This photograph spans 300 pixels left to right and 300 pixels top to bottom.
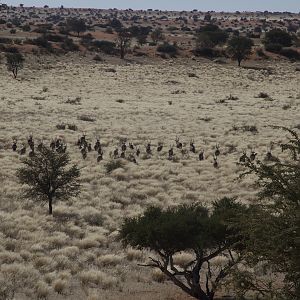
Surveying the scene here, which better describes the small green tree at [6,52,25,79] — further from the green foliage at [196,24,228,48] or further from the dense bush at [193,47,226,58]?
the green foliage at [196,24,228,48]

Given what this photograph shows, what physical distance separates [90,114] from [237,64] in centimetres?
4302

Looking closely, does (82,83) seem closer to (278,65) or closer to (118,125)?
(118,125)

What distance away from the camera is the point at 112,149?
103 feet

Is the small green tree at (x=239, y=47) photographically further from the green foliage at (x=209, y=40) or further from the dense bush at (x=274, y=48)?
the green foliage at (x=209, y=40)

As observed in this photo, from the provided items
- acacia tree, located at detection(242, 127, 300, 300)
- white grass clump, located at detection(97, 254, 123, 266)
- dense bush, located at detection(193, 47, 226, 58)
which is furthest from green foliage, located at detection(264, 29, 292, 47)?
acacia tree, located at detection(242, 127, 300, 300)

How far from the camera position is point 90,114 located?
143 feet

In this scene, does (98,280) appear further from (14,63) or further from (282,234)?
(14,63)

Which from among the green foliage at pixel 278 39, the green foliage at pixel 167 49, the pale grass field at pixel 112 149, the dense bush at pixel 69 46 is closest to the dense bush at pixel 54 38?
the dense bush at pixel 69 46

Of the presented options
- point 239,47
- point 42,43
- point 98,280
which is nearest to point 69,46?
point 42,43

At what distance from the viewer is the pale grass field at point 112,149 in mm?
14263

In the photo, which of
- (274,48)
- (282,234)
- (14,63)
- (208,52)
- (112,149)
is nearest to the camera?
(282,234)

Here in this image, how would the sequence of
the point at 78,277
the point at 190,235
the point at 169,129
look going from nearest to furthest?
1. the point at 190,235
2. the point at 78,277
3. the point at 169,129

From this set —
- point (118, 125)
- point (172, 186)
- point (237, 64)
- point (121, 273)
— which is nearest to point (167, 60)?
point (237, 64)

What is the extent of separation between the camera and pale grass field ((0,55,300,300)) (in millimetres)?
14263
